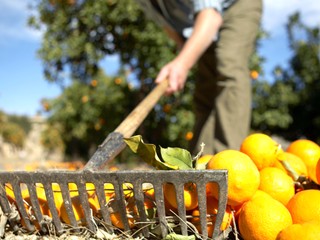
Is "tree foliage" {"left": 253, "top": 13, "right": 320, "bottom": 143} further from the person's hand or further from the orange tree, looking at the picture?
the person's hand

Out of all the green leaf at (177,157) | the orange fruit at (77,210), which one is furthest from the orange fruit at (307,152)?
the orange fruit at (77,210)

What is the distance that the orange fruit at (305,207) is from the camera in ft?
3.90

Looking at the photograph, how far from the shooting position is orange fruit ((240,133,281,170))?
4.79 feet

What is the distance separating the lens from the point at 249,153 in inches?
57.9

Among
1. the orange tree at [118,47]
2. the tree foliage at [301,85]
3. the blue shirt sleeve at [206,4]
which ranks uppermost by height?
the blue shirt sleeve at [206,4]

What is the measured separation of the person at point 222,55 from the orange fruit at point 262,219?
117 cm

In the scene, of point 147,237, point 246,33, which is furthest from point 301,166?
point 246,33

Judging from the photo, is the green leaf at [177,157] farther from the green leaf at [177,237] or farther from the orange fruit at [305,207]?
the orange fruit at [305,207]

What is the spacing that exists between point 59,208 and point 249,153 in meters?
0.70

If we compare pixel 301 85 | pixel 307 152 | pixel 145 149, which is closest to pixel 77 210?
pixel 145 149

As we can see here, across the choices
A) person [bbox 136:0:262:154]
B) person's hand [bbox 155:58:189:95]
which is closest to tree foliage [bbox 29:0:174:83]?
person [bbox 136:0:262:154]

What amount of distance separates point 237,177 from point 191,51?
1.25 metres

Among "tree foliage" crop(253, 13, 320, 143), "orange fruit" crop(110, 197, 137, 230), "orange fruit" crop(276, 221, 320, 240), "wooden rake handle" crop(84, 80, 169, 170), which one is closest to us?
"orange fruit" crop(276, 221, 320, 240)

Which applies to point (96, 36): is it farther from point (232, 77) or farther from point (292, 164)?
point (292, 164)
